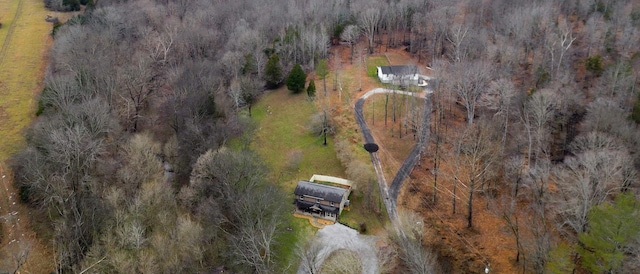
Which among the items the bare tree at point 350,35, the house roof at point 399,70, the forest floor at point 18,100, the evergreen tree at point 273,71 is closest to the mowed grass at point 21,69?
the forest floor at point 18,100

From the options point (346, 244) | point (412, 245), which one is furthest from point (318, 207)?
point (412, 245)

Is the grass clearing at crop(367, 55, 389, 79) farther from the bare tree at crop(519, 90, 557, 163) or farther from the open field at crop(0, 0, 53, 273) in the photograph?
the open field at crop(0, 0, 53, 273)

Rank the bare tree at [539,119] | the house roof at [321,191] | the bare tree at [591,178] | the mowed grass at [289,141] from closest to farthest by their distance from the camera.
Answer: the bare tree at [591,178], the house roof at [321,191], the bare tree at [539,119], the mowed grass at [289,141]

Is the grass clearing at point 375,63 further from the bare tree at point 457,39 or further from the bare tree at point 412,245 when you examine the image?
the bare tree at point 412,245

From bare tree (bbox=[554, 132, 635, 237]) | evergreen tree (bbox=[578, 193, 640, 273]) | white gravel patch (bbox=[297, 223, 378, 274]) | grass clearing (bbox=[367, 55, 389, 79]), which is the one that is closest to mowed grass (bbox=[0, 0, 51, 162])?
white gravel patch (bbox=[297, 223, 378, 274])

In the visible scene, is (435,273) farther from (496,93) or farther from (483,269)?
(496,93)

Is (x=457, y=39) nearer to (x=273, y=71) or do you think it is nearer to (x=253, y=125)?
(x=273, y=71)

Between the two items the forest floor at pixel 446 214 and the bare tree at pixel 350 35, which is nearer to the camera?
the forest floor at pixel 446 214
